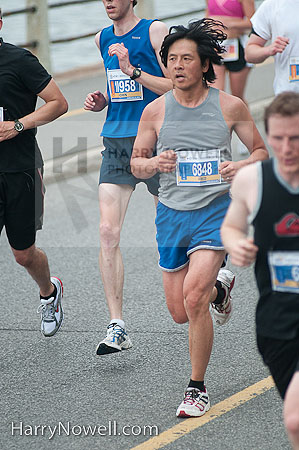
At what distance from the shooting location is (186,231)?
4.81m

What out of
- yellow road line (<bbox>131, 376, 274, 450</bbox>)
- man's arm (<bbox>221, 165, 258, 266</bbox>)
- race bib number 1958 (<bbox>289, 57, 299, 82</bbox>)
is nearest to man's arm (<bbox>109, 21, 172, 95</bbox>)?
race bib number 1958 (<bbox>289, 57, 299, 82</bbox>)

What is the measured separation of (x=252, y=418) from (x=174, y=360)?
0.89 metres

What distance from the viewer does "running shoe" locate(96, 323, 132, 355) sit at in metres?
5.35

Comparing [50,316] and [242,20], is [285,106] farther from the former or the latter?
[242,20]

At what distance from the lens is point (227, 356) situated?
5.42 meters

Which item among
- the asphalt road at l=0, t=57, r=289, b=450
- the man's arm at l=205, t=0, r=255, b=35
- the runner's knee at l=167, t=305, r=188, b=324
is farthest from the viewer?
the man's arm at l=205, t=0, r=255, b=35

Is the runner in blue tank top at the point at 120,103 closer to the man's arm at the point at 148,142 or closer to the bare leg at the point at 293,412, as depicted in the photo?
the man's arm at the point at 148,142

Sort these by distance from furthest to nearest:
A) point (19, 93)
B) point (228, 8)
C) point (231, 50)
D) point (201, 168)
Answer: point (231, 50) < point (228, 8) < point (19, 93) < point (201, 168)

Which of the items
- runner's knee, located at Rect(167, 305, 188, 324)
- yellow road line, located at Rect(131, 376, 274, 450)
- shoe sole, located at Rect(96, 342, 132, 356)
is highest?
runner's knee, located at Rect(167, 305, 188, 324)

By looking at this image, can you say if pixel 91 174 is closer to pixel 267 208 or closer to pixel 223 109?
pixel 223 109

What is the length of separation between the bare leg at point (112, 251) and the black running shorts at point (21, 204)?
41 cm

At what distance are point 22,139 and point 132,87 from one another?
2.58ft

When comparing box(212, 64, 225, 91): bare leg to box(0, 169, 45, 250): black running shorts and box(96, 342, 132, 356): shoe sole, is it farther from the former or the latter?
box(96, 342, 132, 356): shoe sole

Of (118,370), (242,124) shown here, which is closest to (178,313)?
(118,370)
